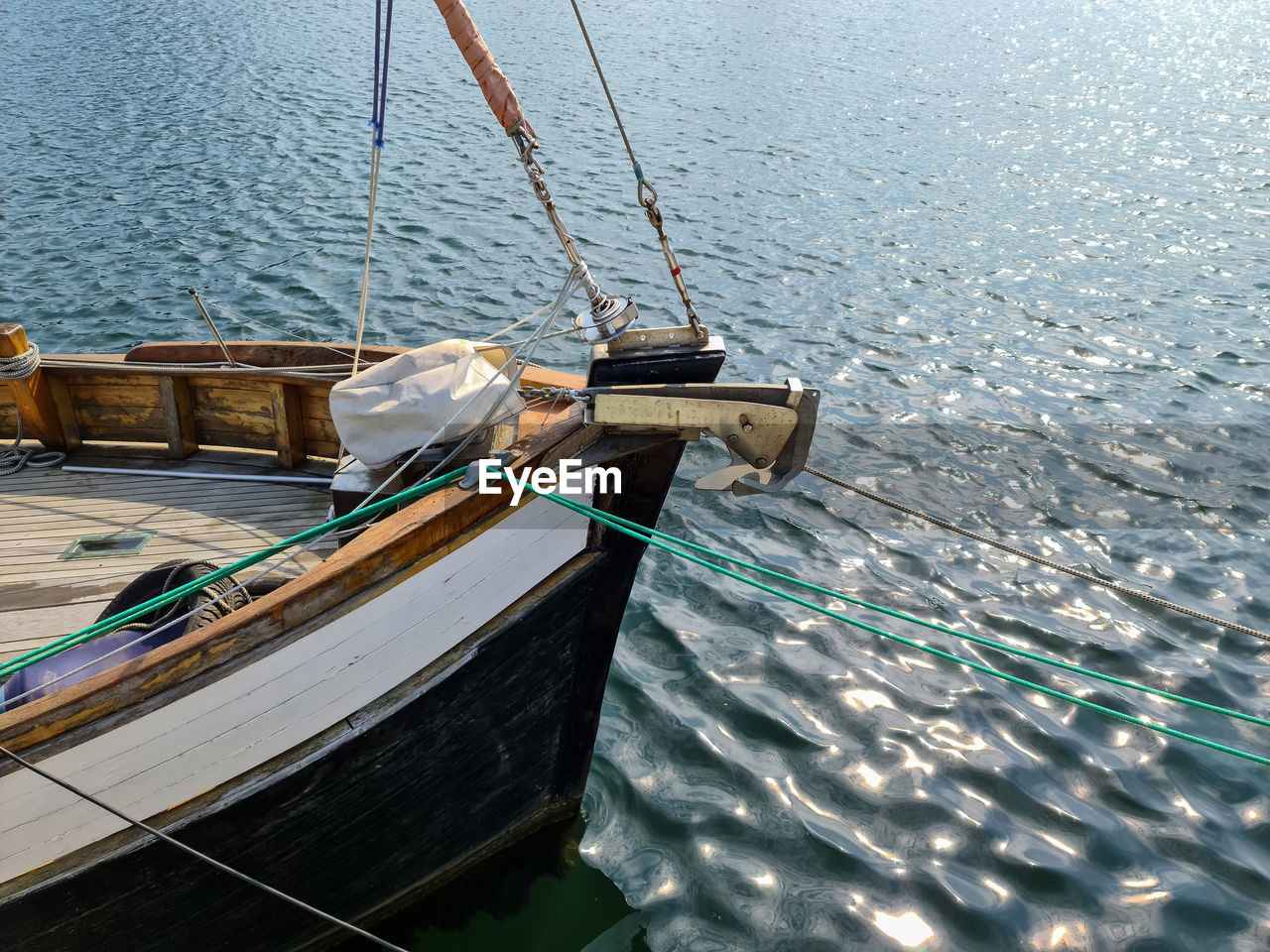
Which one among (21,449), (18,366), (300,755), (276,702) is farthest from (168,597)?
(21,449)

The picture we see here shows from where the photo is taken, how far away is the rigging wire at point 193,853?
10.5ft

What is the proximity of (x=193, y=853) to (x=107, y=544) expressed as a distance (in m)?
1.93

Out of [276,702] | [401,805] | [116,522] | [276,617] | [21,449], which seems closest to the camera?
[276,617]

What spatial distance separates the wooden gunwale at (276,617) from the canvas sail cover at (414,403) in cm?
25

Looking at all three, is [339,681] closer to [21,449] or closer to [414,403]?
[414,403]

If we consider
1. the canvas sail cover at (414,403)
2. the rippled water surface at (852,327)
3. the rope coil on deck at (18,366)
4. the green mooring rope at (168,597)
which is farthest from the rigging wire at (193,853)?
the rope coil on deck at (18,366)

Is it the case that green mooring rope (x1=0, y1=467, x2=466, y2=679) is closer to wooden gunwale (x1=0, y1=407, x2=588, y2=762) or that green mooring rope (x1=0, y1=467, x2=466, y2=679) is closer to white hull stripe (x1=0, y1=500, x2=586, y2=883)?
wooden gunwale (x1=0, y1=407, x2=588, y2=762)

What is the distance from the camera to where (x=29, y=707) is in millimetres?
3189

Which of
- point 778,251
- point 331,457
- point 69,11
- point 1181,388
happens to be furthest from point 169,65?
point 1181,388

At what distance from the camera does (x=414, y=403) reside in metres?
3.74

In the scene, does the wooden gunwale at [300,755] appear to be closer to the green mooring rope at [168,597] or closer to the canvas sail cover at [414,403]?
the green mooring rope at [168,597]

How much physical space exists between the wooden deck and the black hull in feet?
3.71

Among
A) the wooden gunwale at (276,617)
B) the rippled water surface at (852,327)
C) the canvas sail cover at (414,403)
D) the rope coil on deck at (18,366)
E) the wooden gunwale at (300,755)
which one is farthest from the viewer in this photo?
the rope coil on deck at (18,366)

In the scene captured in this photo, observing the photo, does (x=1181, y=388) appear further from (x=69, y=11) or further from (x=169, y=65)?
(x=69, y=11)
